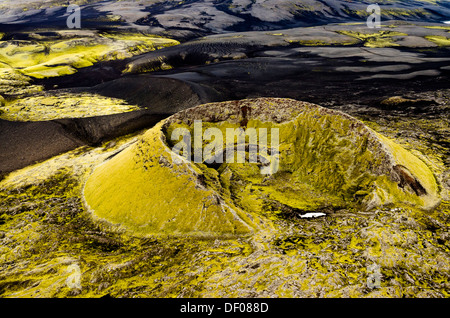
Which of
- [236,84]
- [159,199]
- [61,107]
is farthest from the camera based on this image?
[236,84]

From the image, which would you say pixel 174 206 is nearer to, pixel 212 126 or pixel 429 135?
pixel 212 126

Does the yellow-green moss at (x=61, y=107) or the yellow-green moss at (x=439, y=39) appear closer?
the yellow-green moss at (x=61, y=107)

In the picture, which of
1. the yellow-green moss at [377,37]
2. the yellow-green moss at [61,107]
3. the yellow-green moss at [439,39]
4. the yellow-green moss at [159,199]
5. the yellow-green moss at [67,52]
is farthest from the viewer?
the yellow-green moss at [377,37]

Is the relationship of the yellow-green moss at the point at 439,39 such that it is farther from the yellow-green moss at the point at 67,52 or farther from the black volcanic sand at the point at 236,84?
the yellow-green moss at the point at 67,52

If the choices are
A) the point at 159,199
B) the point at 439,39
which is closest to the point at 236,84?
the point at 159,199

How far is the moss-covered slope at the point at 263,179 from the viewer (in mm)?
6855

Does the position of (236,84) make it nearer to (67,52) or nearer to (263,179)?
(263,179)

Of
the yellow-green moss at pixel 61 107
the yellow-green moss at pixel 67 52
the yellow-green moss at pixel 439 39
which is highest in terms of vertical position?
the yellow-green moss at pixel 439 39

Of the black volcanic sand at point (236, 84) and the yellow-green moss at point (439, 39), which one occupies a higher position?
the yellow-green moss at point (439, 39)

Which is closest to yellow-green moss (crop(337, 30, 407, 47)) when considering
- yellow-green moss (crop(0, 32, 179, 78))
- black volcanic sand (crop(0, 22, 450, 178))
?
black volcanic sand (crop(0, 22, 450, 178))

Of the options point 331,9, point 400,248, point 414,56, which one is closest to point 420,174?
point 400,248

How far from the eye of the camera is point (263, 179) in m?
9.10

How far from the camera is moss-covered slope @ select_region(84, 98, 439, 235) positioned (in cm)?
686

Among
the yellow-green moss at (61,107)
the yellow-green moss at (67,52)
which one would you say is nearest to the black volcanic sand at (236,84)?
the yellow-green moss at (61,107)
